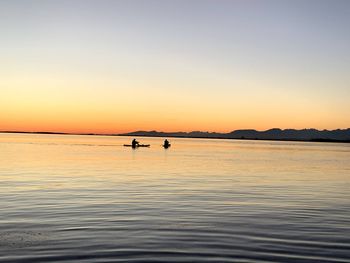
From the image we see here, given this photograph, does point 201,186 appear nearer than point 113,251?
No

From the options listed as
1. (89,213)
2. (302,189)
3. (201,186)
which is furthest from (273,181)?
(89,213)

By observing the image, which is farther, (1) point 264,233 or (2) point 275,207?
(2) point 275,207

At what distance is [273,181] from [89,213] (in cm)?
2425

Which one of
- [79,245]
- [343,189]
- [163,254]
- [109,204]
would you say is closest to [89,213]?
[109,204]

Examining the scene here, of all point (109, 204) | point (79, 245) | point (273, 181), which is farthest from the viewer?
point (273, 181)

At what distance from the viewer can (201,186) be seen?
A: 3434cm

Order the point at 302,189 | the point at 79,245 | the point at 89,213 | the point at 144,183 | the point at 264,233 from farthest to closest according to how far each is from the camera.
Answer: the point at 144,183
the point at 302,189
the point at 89,213
the point at 264,233
the point at 79,245

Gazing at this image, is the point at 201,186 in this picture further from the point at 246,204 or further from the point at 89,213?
Result: the point at 89,213

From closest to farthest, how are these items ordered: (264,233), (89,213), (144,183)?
(264,233)
(89,213)
(144,183)

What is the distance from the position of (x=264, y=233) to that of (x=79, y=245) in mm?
7284

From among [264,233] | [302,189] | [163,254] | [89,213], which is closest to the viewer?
[163,254]

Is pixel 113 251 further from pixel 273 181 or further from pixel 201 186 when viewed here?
pixel 273 181

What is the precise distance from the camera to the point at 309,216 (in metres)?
21.2

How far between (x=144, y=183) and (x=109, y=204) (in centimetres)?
1268
